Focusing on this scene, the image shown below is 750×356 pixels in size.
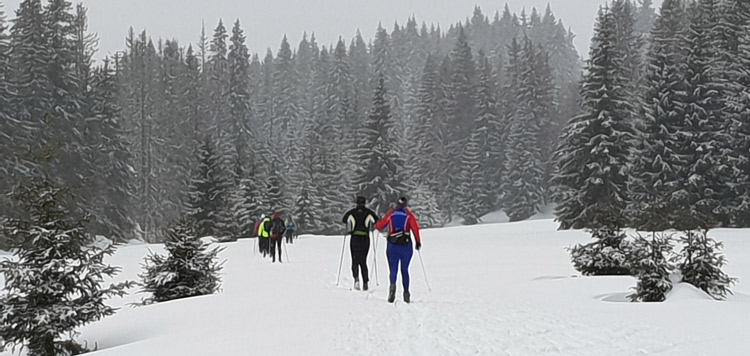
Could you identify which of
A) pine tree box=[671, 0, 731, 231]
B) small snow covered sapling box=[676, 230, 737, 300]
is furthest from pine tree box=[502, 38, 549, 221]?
small snow covered sapling box=[676, 230, 737, 300]

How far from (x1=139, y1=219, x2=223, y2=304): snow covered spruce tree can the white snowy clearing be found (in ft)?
4.08

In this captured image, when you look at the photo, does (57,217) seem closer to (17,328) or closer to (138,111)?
(17,328)

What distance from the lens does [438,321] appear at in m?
9.66

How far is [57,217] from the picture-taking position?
1120 cm

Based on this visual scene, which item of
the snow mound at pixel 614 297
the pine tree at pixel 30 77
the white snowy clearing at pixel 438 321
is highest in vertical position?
the pine tree at pixel 30 77

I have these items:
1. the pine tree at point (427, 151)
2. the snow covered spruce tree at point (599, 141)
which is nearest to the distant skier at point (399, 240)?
the snow covered spruce tree at point (599, 141)

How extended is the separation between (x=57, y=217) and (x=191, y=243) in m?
2.90

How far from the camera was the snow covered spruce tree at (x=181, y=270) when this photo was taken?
13.5m

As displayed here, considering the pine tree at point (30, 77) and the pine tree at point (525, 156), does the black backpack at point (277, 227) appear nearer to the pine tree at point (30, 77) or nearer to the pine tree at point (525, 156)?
the pine tree at point (30, 77)

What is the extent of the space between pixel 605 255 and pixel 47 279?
37.6ft

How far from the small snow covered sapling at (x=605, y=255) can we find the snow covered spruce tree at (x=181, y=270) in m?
8.33

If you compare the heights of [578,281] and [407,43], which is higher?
[407,43]

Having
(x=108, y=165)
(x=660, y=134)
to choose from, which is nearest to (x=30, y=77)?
(x=108, y=165)

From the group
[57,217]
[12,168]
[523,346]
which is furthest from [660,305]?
[12,168]
